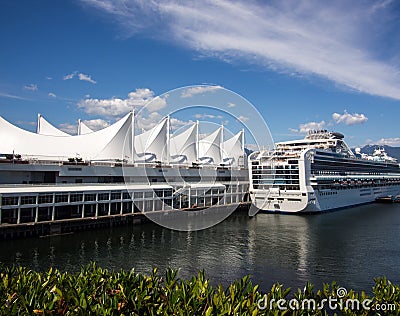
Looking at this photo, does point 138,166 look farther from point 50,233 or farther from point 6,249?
point 6,249

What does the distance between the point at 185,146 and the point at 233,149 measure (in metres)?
12.8

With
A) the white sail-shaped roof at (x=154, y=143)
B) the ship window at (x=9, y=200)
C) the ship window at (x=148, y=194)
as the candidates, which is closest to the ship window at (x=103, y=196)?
the ship window at (x=148, y=194)

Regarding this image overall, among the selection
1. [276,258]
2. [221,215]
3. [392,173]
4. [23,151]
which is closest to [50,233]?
[23,151]

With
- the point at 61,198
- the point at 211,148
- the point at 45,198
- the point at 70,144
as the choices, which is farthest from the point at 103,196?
the point at 211,148

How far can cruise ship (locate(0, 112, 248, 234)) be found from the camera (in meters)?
21.9

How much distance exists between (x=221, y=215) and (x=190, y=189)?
3.74m

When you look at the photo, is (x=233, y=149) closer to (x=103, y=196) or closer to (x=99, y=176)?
(x=99, y=176)

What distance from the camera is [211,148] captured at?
5084 cm

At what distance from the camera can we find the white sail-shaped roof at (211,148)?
50.1 metres

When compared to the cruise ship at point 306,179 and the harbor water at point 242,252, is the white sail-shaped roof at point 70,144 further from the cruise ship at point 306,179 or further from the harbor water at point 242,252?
the cruise ship at point 306,179

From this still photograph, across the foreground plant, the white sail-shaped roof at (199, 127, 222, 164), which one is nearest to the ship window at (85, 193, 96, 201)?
the foreground plant

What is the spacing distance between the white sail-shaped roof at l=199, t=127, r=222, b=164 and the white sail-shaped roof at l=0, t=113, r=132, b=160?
17.2 metres

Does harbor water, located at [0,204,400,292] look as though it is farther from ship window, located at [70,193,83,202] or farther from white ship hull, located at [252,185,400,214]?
white ship hull, located at [252,185,400,214]

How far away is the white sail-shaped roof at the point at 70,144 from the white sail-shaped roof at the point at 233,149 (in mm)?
21748
